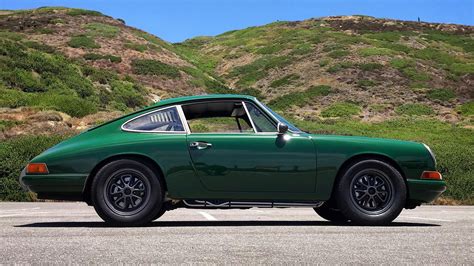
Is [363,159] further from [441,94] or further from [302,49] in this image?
[302,49]

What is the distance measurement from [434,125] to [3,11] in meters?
46.3

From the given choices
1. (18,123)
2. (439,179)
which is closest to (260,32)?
(18,123)

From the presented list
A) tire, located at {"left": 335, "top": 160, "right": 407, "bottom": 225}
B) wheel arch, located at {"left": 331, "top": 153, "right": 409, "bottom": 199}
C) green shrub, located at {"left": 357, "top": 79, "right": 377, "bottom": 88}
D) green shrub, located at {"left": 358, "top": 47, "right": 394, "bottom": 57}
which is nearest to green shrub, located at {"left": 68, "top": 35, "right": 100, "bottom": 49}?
green shrub, located at {"left": 357, "top": 79, "right": 377, "bottom": 88}

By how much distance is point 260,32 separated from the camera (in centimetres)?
7219

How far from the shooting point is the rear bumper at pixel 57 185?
702 centimetres

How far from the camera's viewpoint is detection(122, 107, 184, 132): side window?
24.1 ft

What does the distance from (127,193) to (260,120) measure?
169 cm

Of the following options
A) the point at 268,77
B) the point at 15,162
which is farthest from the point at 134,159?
the point at 268,77

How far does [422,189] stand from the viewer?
23.8 ft

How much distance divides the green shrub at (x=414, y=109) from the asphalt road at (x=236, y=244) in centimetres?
3484

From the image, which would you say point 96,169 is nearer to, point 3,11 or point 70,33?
point 70,33

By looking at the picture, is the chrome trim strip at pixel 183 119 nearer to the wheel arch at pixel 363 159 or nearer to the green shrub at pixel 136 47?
the wheel arch at pixel 363 159

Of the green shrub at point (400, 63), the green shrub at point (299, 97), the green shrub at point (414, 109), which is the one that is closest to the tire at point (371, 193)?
the green shrub at point (414, 109)

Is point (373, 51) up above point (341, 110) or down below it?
above
